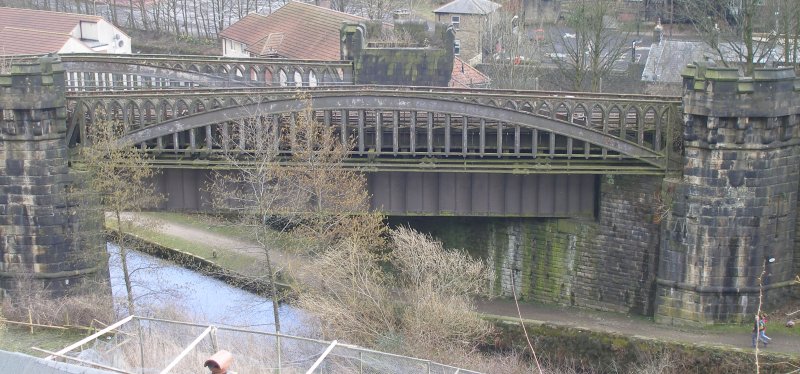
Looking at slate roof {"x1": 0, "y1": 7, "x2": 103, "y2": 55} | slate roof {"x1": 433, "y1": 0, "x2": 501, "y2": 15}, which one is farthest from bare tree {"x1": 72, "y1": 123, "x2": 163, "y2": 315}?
slate roof {"x1": 433, "y1": 0, "x2": 501, "y2": 15}

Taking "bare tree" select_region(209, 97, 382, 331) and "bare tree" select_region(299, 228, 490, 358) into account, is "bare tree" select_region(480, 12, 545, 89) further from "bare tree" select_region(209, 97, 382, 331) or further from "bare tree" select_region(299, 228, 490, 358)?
"bare tree" select_region(299, 228, 490, 358)

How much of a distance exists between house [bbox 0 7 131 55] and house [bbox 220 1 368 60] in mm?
6865

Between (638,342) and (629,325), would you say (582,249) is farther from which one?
(638,342)

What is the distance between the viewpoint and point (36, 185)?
3509 cm

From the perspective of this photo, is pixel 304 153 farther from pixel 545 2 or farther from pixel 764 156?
pixel 545 2

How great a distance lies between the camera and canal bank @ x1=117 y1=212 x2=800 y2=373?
31609mm

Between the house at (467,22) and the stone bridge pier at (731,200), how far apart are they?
1273 inches

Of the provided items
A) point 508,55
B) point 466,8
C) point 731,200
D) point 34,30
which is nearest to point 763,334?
point 731,200

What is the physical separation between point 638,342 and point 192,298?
1647cm

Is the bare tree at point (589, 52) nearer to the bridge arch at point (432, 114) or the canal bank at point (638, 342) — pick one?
the bridge arch at point (432, 114)

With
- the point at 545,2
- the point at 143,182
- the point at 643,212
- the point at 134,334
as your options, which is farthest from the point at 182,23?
the point at 134,334

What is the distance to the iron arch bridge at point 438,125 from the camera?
113 feet

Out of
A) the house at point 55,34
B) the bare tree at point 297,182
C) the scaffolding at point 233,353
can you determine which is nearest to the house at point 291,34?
the house at point 55,34

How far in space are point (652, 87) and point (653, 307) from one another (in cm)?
1945
